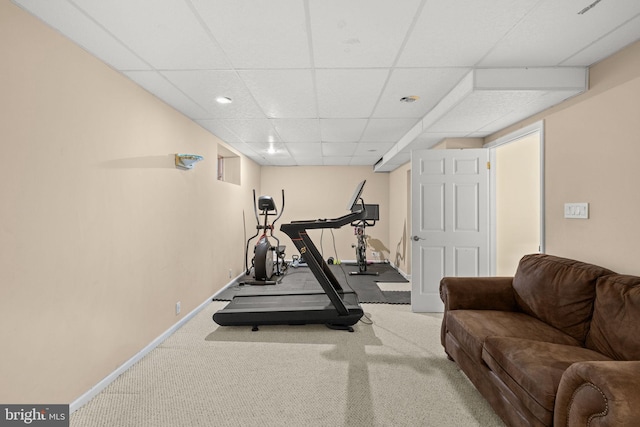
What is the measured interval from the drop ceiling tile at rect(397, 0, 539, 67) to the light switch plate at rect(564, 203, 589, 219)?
1.40 m

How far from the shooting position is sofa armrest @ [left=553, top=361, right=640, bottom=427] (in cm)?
104

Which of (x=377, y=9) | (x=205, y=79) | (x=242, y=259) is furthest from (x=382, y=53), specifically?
(x=242, y=259)

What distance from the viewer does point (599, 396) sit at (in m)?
1.11

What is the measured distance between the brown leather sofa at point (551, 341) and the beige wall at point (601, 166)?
0.25 m

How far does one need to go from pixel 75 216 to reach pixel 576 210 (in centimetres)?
367

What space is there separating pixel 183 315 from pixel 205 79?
2.48 metres

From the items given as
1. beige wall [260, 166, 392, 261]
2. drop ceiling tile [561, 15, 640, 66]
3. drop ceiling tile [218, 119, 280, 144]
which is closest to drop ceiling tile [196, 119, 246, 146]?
drop ceiling tile [218, 119, 280, 144]

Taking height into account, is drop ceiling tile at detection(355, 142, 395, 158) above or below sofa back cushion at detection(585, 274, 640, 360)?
above

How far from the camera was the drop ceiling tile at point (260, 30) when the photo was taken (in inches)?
62.0

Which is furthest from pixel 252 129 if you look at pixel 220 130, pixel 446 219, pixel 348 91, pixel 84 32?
pixel 446 219

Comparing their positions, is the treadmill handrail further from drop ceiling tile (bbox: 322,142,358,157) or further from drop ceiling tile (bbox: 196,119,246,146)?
drop ceiling tile (bbox: 322,142,358,157)

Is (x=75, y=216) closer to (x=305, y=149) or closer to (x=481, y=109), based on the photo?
(x=481, y=109)

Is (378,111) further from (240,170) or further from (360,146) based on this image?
(240,170)

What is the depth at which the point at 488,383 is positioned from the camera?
1.82 m
